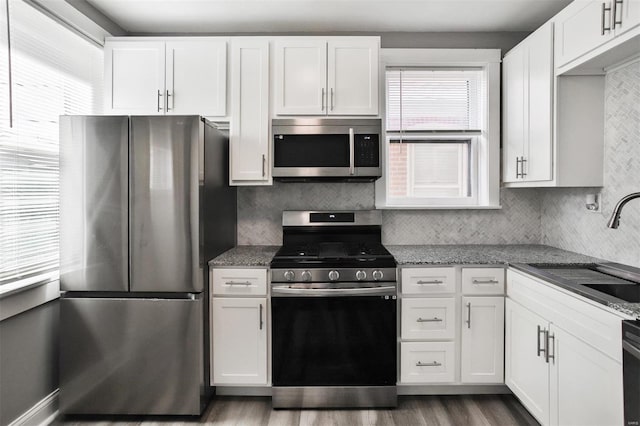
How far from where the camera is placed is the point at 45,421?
7.11 ft

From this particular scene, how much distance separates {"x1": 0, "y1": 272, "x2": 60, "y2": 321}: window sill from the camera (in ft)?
6.16

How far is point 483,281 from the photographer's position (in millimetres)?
2355

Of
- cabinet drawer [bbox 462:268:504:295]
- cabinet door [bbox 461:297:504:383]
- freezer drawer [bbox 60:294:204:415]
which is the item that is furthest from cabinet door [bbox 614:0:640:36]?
freezer drawer [bbox 60:294:204:415]

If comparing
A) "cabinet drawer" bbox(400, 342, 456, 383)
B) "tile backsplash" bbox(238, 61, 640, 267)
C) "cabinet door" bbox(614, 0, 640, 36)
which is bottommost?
"cabinet drawer" bbox(400, 342, 456, 383)

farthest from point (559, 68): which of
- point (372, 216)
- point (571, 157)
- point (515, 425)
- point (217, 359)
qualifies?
point (217, 359)

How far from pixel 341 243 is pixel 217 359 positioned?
117cm

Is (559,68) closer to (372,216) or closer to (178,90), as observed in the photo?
(372,216)

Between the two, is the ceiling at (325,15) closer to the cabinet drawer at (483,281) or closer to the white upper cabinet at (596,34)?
the white upper cabinet at (596,34)

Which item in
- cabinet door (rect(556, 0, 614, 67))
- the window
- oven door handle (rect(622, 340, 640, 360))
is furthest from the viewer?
the window

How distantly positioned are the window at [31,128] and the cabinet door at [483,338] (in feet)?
8.28

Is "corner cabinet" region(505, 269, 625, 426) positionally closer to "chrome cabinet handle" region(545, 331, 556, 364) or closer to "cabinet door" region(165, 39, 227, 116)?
"chrome cabinet handle" region(545, 331, 556, 364)

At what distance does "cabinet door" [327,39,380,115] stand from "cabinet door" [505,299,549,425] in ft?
5.20

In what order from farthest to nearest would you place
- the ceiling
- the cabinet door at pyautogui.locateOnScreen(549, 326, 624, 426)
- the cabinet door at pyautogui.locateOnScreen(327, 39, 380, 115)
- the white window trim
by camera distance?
1. the white window trim
2. the cabinet door at pyautogui.locateOnScreen(327, 39, 380, 115)
3. the ceiling
4. the cabinet door at pyautogui.locateOnScreen(549, 326, 624, 426)

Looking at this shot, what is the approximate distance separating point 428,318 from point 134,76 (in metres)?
2.57
